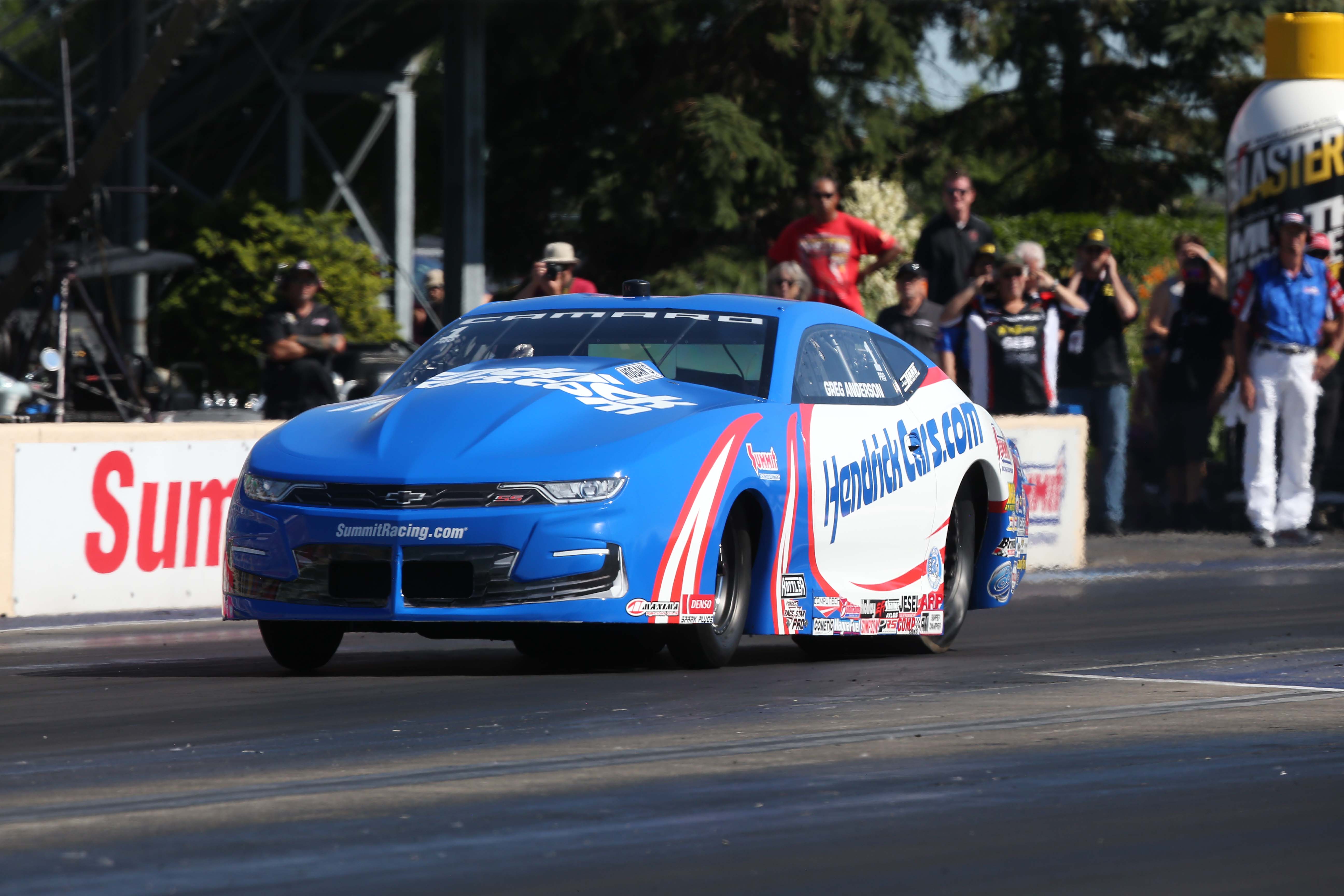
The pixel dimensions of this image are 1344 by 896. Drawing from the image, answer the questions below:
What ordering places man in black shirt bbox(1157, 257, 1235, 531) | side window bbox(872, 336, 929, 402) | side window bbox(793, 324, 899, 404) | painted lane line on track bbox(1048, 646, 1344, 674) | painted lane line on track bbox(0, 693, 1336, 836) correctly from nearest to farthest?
painted lane line on track bbox(0, 693, 1336, 836) < painted lane line on track bbox(1048, 646, 1344, 674) < side window bbox(793, 324, 899, 404) < side window bbox(872, 336, 929, 402) < man in black shirt bbox(1157, 257, 1235, 531)

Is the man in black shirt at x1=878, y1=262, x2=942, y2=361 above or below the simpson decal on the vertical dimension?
above

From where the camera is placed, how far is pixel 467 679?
8.83 meters

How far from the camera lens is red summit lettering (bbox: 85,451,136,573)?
11.9m

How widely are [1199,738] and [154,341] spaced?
21.1m

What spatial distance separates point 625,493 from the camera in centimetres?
832

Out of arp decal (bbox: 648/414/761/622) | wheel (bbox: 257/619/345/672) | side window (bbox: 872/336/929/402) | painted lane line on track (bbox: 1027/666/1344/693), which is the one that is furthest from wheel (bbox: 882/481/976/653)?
wheel (bbox: 257/619/345/672)

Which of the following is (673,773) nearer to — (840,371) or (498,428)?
(498,428)

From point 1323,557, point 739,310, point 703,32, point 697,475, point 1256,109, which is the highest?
point 703,32

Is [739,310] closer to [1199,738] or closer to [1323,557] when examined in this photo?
[1199,738]

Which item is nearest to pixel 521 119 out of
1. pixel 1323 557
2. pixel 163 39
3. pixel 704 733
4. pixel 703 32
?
pixel 703 32

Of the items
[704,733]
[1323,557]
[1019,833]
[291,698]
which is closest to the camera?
[1019,833]

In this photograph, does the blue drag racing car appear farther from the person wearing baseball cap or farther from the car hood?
the person wearing baseball cap

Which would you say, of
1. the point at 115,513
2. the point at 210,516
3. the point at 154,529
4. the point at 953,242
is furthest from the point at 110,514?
the point at 953,242

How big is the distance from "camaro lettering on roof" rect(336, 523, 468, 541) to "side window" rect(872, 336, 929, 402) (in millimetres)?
2604
